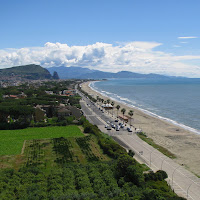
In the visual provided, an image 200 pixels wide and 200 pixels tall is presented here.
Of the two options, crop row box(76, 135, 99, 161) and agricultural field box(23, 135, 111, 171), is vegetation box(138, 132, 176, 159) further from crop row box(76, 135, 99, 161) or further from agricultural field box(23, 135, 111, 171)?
crop row box(76, 135, 99, 161)

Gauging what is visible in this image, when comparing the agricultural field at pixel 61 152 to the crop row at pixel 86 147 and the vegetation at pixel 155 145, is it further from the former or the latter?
the vegetation at pixel 155 145

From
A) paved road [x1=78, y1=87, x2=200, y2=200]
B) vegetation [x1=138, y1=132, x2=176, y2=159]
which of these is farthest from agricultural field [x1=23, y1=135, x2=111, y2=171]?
vegetation [x1=138, y1=132, x2=176, y2=159]

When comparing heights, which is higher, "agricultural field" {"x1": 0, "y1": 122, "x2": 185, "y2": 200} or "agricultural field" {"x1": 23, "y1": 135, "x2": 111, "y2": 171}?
"agricultural field" {"x1": 0, "y1": 122, "x2": 185, "y2": 200}

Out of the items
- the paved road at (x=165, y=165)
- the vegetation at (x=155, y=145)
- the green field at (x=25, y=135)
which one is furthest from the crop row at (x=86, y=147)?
the vegetation at (x=155, y=145)

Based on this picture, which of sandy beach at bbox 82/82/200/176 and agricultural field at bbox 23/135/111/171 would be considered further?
sandy beach at bbox 82/82/200/176

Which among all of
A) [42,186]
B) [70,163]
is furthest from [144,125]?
[42,186]

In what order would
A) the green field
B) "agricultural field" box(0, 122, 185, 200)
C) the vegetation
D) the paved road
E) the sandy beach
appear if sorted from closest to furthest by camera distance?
"agricultural field" box(0, 122, 185, 200)
the paved road
the sandy beach
the vegetation
the green field

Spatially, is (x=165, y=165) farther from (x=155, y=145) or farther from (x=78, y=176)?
(x=78, y=176)
